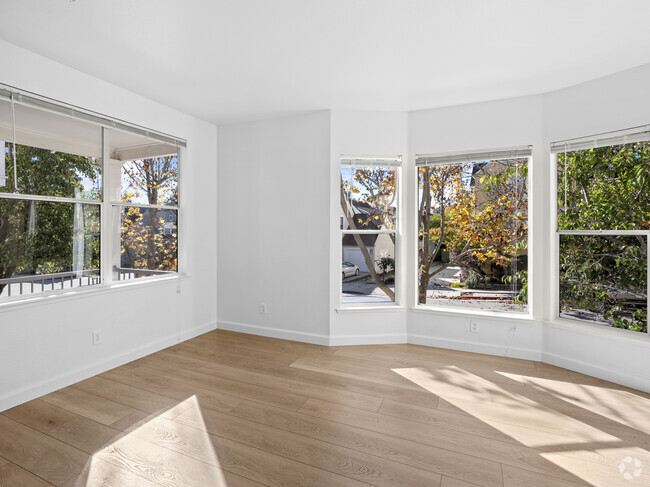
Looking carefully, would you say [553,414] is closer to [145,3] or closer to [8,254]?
[145,3]

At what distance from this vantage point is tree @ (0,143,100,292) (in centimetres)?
249

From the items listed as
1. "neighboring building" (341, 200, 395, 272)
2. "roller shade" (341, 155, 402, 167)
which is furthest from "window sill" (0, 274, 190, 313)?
"roller shade" (341, 155, 402, 167)

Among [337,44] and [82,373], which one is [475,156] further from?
[82,373]

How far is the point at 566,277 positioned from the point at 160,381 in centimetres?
371

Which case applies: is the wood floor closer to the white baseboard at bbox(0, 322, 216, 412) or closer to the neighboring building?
the white baseboard at bbox(0, 322, 216, 412)

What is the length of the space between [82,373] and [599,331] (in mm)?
4378

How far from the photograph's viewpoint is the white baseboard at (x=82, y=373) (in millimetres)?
2451

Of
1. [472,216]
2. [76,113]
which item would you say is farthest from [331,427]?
[76,113]

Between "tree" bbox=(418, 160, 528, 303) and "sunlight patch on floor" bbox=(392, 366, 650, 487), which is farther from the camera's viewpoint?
"tree" bbox=(418, 160, 528, 303)

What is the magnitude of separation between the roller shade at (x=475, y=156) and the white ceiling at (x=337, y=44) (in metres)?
0.52

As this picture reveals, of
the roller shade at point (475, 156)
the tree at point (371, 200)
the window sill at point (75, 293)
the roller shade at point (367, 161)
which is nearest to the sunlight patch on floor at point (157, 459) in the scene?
the window sill at point (75, 293)

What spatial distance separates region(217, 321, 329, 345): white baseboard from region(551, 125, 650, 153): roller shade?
2.94 metres

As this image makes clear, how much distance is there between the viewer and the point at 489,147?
3.46 meters

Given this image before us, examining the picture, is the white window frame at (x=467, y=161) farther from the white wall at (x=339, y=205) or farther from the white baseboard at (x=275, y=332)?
the white baseboard at (x=275, y=332)
